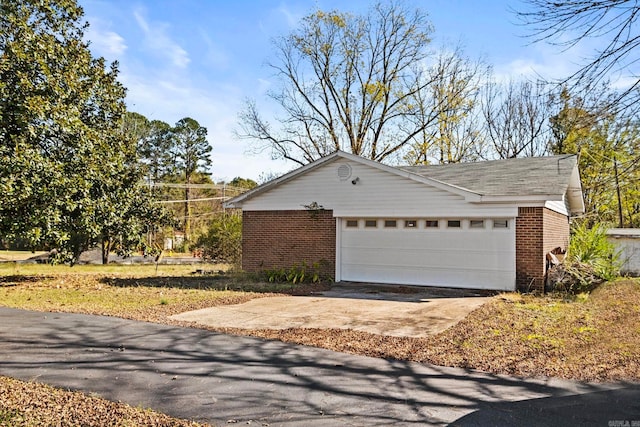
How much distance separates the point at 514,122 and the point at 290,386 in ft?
94.4

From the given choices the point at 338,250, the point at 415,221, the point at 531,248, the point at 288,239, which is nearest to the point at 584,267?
the point at 531,248

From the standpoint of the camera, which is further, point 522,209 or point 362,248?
point 362,248

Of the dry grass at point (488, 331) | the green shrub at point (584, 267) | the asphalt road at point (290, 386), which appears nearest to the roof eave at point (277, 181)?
the dry grass at point (488, 331)

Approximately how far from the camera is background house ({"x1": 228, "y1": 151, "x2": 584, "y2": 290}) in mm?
12484

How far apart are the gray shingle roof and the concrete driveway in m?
3.01

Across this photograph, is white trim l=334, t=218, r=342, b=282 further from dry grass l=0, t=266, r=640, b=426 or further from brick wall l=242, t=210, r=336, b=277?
dry grass l=0, t=266, r=640, b=426

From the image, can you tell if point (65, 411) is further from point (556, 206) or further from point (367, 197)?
point (556, 206)

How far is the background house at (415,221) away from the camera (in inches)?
492

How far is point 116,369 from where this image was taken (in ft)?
18.7

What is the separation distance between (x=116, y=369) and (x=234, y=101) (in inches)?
1080

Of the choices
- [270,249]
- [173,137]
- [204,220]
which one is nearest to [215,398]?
[270,249]

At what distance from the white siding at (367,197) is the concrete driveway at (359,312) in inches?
88.7

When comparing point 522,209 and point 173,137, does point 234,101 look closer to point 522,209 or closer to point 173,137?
point 173,137

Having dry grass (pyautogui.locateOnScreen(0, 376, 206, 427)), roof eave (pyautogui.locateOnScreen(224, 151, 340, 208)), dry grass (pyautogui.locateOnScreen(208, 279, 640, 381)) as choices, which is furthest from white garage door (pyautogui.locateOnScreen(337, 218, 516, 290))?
dry grass (pyautogui.locateOnScreen(0, 376, 206, 427))
